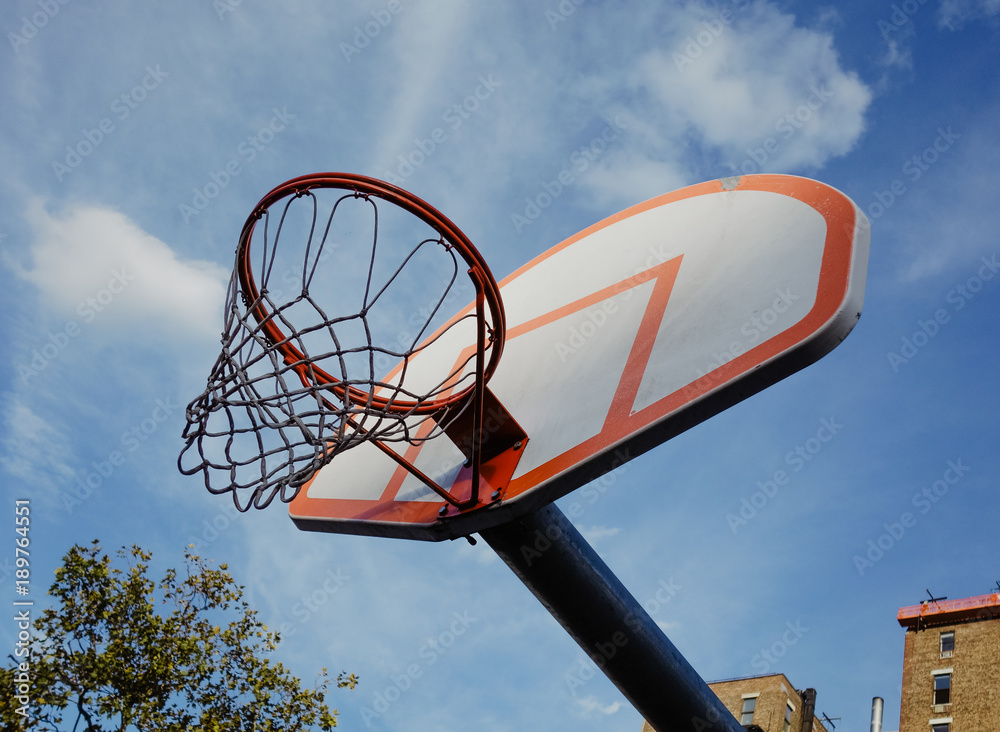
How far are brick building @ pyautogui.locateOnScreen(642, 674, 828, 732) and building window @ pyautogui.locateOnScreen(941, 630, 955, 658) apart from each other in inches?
132

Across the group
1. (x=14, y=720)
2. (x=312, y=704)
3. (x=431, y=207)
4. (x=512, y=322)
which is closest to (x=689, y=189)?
(x=512, y=322)

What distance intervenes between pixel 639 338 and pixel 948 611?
22.5 m

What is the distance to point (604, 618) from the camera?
350 cm

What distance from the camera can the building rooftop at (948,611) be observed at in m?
21.5

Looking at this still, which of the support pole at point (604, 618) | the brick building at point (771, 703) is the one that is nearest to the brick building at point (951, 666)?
the brick building at point (771, 703)

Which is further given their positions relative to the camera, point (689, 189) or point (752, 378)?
point (689, 189)

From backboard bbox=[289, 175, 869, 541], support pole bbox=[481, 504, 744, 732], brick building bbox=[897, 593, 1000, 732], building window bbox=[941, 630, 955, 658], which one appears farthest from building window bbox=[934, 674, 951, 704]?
backboard bbox=[289, 175, 869, 541]

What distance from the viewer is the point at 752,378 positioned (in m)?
2.76

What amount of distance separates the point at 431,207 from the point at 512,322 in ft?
3.34

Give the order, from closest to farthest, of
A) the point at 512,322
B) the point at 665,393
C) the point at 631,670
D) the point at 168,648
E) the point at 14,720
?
the point at 665,393
the point at 631,670
the point at 512,322
the point at 14,720
the point at 168,648

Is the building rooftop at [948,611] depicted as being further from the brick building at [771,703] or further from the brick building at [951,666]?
the brick building at [771,703]

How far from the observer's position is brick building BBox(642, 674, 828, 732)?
828 inches

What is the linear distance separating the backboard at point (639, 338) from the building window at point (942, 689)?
20542mm

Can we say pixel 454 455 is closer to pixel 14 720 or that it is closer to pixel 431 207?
pixel 431 207
